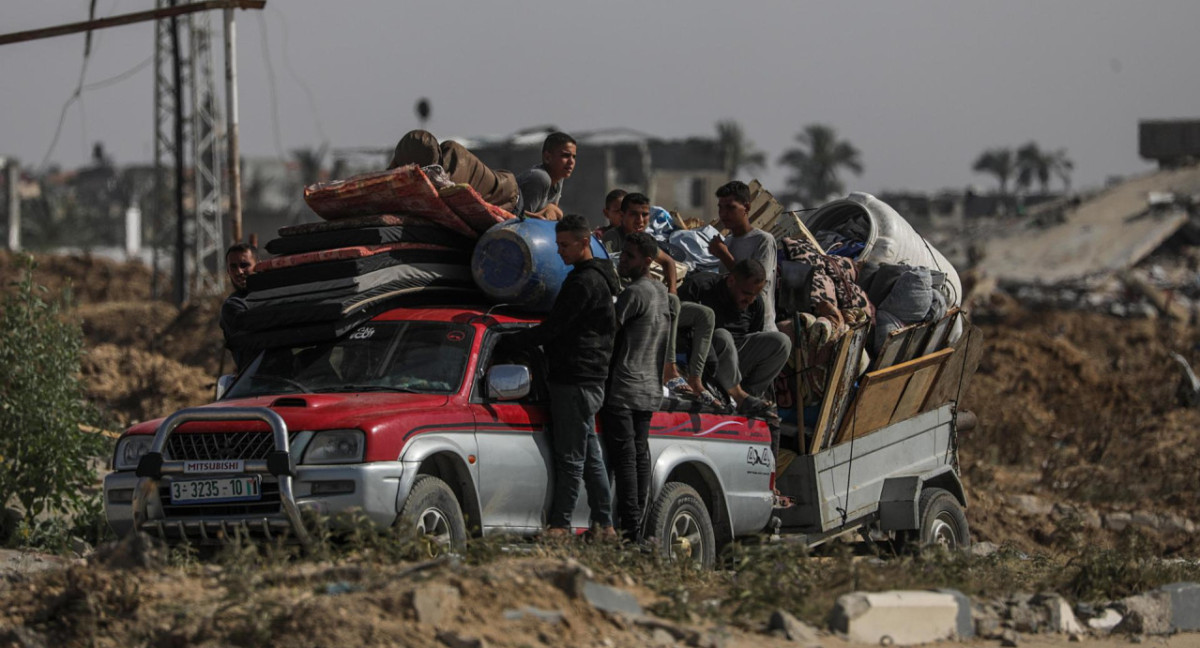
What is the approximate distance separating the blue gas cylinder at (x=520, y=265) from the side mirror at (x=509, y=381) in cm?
86

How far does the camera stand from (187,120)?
1259 inches

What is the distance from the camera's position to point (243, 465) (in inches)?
298

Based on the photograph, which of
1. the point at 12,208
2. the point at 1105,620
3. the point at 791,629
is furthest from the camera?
the point at 12,208

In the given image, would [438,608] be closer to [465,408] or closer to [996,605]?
[465,408]

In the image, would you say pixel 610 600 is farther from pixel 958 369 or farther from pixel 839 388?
pixel 958 369

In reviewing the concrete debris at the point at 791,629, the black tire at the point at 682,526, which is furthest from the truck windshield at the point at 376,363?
the concrete debris at the point at 791,629

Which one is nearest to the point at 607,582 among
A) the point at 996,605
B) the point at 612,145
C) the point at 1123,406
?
the point at 996,605

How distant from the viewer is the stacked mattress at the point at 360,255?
8594 millimetres

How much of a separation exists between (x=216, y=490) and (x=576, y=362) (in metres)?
2.12

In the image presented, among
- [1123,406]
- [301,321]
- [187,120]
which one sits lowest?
[1123,406]

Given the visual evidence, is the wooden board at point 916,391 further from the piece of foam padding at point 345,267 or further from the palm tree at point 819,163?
the palm tree at point 819,163

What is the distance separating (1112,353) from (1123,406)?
912 centimetres

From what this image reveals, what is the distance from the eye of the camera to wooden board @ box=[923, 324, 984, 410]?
1191 centimetres

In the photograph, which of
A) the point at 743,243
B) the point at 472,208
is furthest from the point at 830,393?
the point at 472,208
